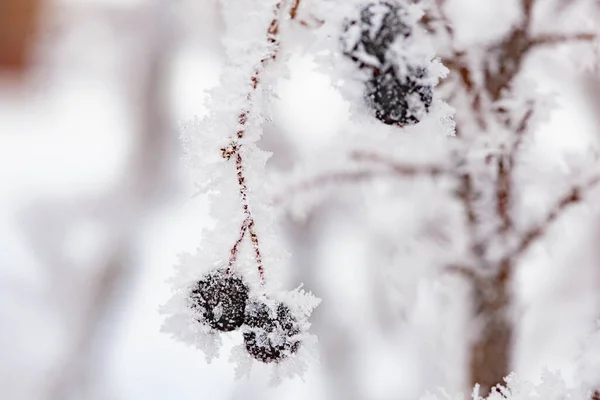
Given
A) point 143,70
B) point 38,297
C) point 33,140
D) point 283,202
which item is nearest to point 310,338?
point 283,202

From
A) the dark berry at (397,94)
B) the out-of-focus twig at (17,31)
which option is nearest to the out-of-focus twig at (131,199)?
the out-of-focus twig at (17,31)

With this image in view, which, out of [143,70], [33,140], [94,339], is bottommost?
[94,339]

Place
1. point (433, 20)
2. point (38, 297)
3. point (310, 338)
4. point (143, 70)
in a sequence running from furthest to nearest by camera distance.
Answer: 1. point (143, 70)
2. point (38, 297)
3. point (433, 20)
4. point (310, 338)

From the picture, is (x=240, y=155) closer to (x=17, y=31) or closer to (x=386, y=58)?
(x=386, y=58)

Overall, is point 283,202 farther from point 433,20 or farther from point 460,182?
point 433,20

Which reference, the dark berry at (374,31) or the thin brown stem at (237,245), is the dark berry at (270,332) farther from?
the dark berry at (374,31)

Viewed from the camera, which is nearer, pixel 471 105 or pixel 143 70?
pixel 471 105

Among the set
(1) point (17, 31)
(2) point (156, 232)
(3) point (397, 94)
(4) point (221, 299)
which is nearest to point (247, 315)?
(4) point (221, 299)
